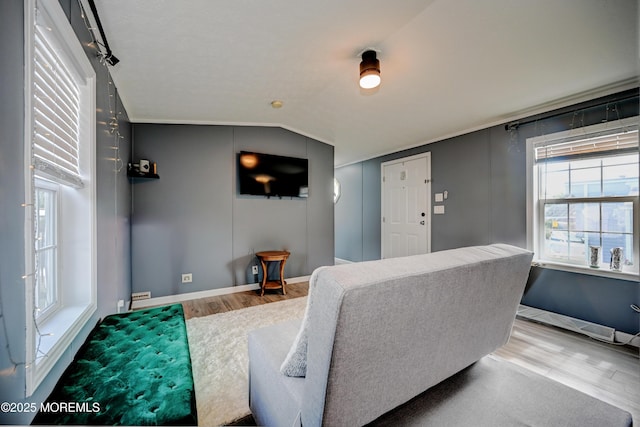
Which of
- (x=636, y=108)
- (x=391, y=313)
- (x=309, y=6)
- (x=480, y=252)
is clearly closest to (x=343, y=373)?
(x=391, y=313)

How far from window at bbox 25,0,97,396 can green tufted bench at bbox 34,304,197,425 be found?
0.12 m

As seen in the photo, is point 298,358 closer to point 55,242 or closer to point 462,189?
point 55,242

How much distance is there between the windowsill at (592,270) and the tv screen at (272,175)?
3195 millimetres

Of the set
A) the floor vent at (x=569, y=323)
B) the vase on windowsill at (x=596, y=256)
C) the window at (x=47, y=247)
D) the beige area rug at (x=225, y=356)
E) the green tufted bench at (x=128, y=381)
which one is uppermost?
the window at (x=47, y=247)

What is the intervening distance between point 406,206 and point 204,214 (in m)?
3.32

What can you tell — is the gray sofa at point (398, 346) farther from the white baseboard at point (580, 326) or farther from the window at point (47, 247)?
the white baseboard at point (580, 326)

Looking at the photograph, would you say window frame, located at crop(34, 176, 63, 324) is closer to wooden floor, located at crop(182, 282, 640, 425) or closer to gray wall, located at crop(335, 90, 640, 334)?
wooden floor, located at crop(182, 282, 640, 425)

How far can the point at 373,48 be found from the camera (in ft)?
6.79

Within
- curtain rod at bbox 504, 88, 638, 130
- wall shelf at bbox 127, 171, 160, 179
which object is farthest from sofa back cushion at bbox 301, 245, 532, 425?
wall shelf at bbox 127, 171, 160, 179

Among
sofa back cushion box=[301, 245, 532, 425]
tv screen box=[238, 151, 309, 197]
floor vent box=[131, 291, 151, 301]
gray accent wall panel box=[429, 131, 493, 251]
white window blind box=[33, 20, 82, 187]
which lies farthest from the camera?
tv screen box=[238, 151, 309, 197]

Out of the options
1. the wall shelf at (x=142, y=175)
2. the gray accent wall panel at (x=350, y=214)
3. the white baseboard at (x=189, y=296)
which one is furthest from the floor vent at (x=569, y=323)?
the wall shelf at (x=142, y=175)

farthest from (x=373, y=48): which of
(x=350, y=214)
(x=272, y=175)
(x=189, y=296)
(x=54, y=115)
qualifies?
(x=350, y=214)

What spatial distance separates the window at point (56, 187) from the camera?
2.96 feet

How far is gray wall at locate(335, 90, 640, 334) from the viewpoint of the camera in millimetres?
2399
